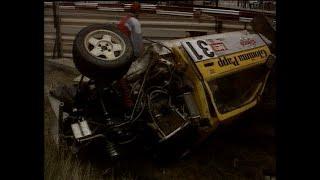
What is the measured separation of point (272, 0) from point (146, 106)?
6378 mm

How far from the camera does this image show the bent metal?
4.73 m

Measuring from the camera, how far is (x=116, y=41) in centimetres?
443

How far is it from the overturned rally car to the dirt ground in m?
0.20

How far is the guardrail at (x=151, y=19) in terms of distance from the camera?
8.67 m

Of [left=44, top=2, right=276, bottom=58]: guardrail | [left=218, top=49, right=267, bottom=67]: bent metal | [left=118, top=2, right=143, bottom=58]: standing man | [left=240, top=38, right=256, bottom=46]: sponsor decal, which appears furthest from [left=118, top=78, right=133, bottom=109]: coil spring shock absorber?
[left=44, top=2, right=276, bottom=58]: guardrail

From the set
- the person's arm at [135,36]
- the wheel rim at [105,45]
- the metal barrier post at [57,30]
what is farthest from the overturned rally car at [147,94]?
the metal barrier post at [57,30]

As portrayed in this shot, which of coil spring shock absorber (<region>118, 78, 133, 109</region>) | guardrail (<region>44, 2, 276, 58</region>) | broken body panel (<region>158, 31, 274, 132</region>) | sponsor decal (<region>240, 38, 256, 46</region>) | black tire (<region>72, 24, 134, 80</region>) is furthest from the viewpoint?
guardrail (<region>44, 2, 276, 58</region>)

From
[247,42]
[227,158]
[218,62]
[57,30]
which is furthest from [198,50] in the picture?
[57,30]

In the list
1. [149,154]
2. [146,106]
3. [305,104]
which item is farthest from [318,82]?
[149,154]

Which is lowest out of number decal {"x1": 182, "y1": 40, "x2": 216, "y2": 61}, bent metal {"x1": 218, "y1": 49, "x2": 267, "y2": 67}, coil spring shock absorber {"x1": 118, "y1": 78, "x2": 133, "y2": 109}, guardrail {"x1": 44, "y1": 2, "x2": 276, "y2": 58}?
coil spring shock absorber {"x1": 118, "y1": 78, "x2": 133, "y2": 109}

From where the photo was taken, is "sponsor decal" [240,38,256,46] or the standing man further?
the standing man

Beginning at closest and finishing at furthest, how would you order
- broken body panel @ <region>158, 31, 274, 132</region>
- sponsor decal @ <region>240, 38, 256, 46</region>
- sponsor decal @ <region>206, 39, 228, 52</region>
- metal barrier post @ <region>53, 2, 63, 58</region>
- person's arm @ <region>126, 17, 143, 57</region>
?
broken body panel @ <region>158, 31, 274, 132</region>
sponsor decal @ <region>206, 39, 228, 52</region>
sponsor decal @ <region>240, 38, 256, 46</region>
person's arm @ <region>126, 17, 143, 57</region>
metal barrier post @ <region>53, 2, 63, 58</region>

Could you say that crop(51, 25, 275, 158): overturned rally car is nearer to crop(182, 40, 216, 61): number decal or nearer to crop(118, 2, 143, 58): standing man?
crop(182, 40, 216, 61): number decal

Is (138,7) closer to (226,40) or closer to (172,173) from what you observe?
(226,40)
